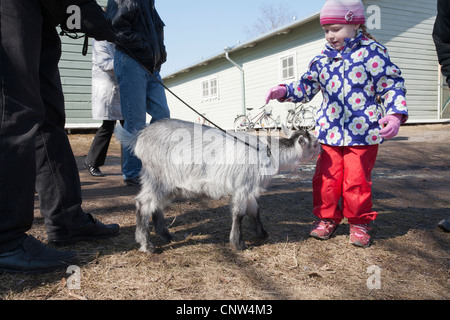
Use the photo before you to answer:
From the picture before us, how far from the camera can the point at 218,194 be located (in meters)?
2.75

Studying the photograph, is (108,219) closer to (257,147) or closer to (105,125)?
(257,147)

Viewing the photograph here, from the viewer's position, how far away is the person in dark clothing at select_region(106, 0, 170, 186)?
13.2ft

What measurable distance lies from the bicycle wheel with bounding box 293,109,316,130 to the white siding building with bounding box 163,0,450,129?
0.55 m

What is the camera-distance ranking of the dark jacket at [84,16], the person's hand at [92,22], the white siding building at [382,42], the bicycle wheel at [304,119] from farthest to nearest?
the bicycle wheel at [304,119] → the white siding building at [382,42] → the person's hand at [92,22] → the dark jacket at [84,16]

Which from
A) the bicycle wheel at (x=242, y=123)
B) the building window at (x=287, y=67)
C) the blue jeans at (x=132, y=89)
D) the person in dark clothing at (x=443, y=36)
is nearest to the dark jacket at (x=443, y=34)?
the person in dark clothing at (x=443, y=36)

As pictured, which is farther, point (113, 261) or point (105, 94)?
point (105, 94)

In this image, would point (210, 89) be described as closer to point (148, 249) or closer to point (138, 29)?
point (138, 29)

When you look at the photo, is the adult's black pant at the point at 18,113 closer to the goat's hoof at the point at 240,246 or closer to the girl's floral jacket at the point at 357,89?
the goat's hoof at the point at 240,246

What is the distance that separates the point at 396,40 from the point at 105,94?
42.8ft

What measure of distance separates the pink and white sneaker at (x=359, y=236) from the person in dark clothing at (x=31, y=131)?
2154 millimetres

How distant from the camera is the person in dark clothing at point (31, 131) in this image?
205 cm
